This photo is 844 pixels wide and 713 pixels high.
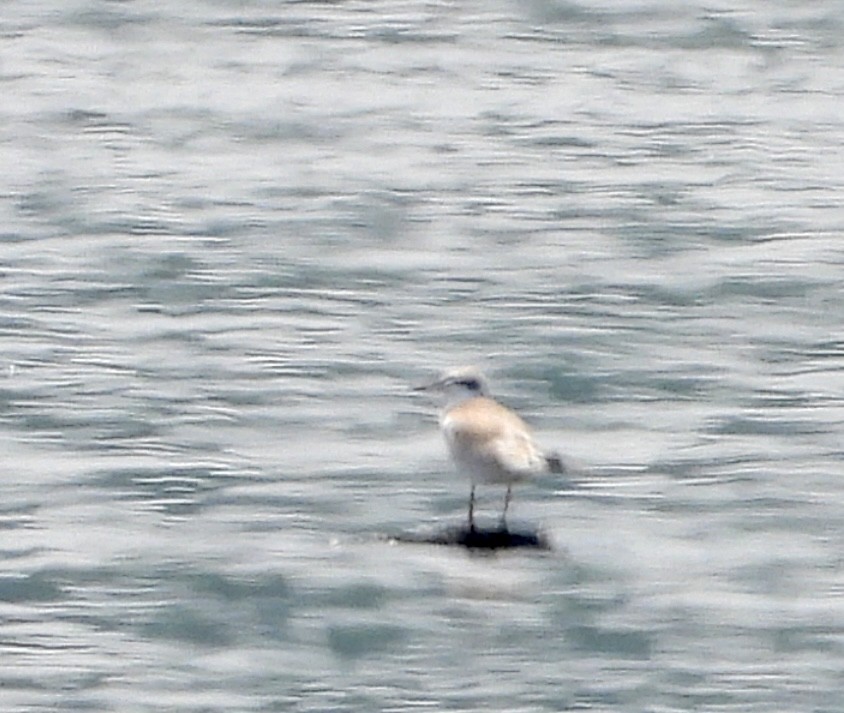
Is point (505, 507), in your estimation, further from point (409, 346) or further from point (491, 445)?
point (409, 346)

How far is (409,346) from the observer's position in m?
12.7

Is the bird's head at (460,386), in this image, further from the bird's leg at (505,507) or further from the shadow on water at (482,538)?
the shadow on water at (482,538)

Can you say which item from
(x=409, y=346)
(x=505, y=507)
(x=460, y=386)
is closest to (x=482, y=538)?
(x=505, y=507)

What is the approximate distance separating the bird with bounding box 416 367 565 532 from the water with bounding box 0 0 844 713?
0.28m

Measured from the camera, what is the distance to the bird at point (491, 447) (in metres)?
10.3

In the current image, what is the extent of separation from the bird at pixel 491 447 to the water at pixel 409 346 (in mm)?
275

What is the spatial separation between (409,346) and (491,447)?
2.43 m

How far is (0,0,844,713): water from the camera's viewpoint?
30.8 ft

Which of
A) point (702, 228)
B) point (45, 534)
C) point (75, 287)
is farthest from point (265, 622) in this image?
point (702, 228)

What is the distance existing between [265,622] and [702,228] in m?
5.55

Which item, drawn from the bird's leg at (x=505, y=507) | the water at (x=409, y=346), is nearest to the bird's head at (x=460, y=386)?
the water at (x=409, y=346)

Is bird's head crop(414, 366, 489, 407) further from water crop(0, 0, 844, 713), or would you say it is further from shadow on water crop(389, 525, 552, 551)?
shadow on water crop(389, 525, 552, 551)

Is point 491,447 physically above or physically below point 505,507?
above

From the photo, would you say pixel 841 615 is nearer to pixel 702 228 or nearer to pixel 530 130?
pixel 702 228
